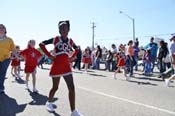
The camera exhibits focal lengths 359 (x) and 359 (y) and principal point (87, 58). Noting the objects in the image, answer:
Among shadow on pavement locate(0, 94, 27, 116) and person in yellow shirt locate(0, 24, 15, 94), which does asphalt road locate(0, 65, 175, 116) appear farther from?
person in yellow shirt locate(0, 24, 15, 94)

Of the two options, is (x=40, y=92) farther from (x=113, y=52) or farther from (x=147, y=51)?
(x=113, y=52)

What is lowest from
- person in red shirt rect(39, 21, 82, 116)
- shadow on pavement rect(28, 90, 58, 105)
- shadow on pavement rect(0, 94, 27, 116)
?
shadow on pavement rect(0, 94, 27, 116)

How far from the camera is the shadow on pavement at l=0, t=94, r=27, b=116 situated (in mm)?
7914

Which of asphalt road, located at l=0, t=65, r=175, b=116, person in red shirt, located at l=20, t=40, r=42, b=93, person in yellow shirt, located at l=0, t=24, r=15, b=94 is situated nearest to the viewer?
asphalt road, located at l=0, t=65, r=175, b=116

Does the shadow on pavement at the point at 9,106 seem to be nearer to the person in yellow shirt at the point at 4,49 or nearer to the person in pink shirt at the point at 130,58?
the person in yellow shirt at the point at 4,49

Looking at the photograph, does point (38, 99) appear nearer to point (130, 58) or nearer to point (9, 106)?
point (9, 106)

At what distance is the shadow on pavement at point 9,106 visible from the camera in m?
7.91

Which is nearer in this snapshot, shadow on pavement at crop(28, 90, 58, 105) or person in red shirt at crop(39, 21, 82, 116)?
person in red shirt at crop(39, 21, 82, 116)

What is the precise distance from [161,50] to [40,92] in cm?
821

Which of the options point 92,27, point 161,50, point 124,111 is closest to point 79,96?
point 124,111

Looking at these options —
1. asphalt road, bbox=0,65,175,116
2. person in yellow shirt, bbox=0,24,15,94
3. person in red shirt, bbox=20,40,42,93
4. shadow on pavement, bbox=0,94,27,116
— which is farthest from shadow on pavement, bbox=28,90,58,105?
person in yellow shirt, bbox=0,24,15,94

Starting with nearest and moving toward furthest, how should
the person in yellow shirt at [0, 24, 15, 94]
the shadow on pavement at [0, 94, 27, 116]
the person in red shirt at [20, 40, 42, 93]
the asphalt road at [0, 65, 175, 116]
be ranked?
1. the asphalt road at [0, 65, 175, 116]
2. the shadow on pavement at [0, 94, 27, 116]
3. the person in yellow shirt at [0, 24, 15, 94]
4. the person in red shirt at [20, 40, 42, 93]

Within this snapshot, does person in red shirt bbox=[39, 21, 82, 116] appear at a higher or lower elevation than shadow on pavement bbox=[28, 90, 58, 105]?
higher

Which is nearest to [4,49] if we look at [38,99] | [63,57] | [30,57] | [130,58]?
[30,57]
